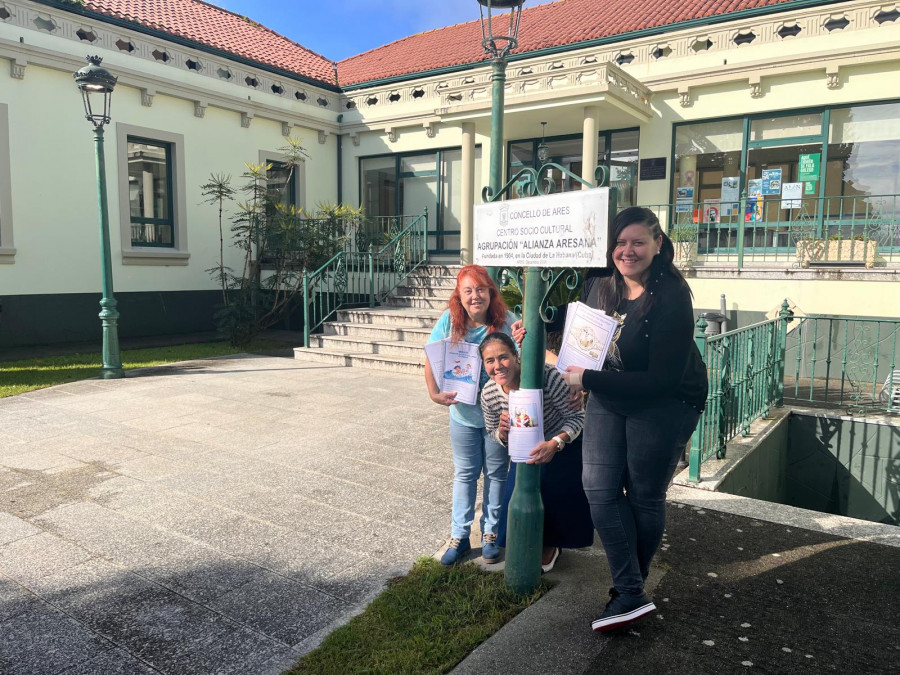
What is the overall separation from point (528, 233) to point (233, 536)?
8.33 feet

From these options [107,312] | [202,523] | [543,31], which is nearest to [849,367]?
[202,523]

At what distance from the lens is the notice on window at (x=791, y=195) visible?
11.2 meters

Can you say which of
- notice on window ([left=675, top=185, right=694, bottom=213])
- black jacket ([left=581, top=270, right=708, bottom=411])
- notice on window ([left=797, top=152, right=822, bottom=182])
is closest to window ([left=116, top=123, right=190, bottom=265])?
notice on window ([left=675, top=185, right=694, bottom=213])

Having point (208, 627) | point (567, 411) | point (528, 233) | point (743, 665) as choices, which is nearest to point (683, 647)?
point (743, 665)

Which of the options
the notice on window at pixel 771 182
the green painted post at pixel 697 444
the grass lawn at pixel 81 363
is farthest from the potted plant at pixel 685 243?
the grass lawn at pixel 81 363

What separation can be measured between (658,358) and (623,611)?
1.09 meters

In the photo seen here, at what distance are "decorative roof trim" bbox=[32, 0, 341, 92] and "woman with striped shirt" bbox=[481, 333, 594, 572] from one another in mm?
12744

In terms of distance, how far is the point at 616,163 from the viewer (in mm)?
13289

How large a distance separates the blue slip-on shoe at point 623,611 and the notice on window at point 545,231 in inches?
56.3

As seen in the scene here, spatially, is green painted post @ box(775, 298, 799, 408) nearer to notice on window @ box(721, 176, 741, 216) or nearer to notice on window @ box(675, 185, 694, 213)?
notice on window @ box(721, 176, 741, 216)

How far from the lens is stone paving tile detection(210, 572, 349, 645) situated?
2.77 m

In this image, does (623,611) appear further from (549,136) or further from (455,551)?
(549,136)

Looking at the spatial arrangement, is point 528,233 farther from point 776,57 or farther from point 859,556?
point 776,57

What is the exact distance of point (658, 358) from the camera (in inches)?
97.1
